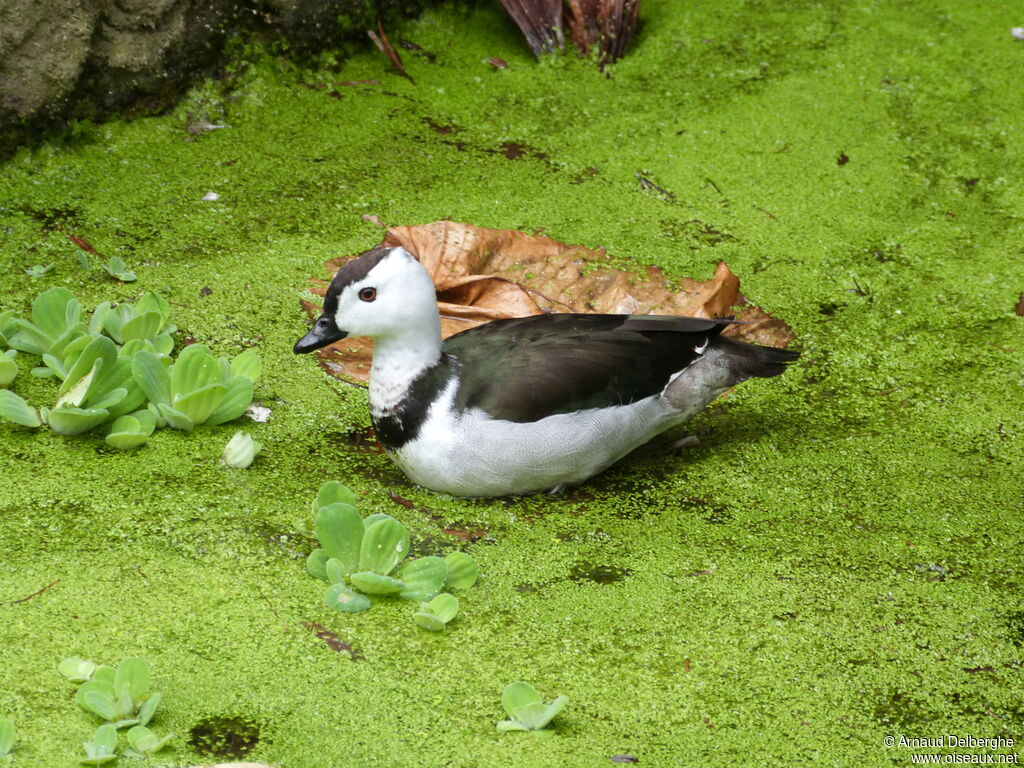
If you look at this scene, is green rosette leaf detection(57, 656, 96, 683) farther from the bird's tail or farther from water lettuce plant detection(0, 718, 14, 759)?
the bird's tail

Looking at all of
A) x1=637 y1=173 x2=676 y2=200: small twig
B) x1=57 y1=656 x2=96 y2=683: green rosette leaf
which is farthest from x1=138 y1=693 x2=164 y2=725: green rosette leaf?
x1=637 y1=173 x2=676 y2=200: small twig

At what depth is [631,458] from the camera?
326cm

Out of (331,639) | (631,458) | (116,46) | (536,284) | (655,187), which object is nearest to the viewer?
(331,639)

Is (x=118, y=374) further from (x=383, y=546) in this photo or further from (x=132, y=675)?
(x=132, y=675)

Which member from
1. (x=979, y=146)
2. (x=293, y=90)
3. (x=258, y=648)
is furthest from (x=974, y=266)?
(x=258, y=648)

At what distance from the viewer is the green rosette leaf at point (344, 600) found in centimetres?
238

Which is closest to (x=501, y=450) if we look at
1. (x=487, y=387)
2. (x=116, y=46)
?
(x=487, y=387)

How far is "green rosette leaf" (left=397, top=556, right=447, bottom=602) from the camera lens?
242 centimetres

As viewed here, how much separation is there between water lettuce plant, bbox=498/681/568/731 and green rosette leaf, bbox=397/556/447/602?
1.22 ft

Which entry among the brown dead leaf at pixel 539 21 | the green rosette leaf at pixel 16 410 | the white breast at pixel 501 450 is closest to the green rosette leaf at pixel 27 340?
the green rosette leaf at pixel 16 410

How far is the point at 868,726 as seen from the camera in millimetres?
2232

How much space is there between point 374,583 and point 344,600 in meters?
0.07

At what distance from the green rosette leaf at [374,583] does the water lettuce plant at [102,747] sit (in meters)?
0.59

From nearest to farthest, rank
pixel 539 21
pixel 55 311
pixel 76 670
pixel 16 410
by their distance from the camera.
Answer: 1. pixel 76 670
2. pixel 16 410
3. pixel 55 311
4. pixel 539 21
